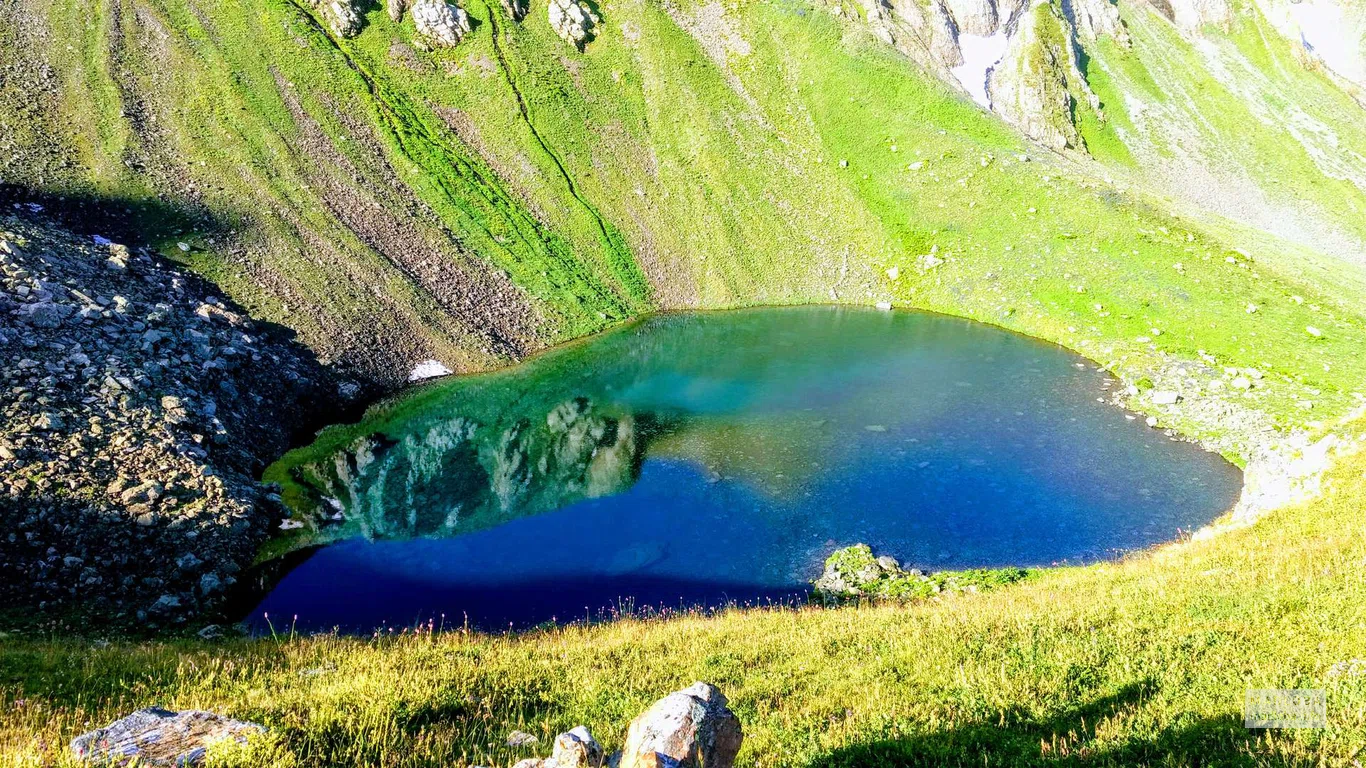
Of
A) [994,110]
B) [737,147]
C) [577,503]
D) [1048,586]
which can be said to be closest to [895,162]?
[737,147]

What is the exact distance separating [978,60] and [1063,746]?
12317 centimetres

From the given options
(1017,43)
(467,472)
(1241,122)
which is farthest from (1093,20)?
(467,472)

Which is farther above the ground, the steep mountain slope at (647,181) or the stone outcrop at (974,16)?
the stone outcrop at (974,16)

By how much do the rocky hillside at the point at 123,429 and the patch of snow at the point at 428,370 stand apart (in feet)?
24.1

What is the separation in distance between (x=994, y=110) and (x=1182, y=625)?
352 feet

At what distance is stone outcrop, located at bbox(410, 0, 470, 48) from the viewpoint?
8081 cm

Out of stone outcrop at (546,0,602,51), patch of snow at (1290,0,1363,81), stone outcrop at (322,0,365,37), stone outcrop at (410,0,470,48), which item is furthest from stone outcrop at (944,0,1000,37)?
stone outcrop at (322,0,365,37)

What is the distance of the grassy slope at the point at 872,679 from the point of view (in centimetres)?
952

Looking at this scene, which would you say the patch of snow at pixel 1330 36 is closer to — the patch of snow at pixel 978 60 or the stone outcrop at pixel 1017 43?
the stone outcrop at pixel 1017 43

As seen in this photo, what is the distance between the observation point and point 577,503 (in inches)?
1382

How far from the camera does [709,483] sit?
120 feet

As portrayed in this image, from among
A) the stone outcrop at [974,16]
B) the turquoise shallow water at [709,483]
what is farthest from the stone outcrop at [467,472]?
the stone outcrop at [974,16]

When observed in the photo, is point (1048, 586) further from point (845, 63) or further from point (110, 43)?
point (845, 63)

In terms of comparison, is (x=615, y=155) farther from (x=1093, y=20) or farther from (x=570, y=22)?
(x=1093, y=20)
